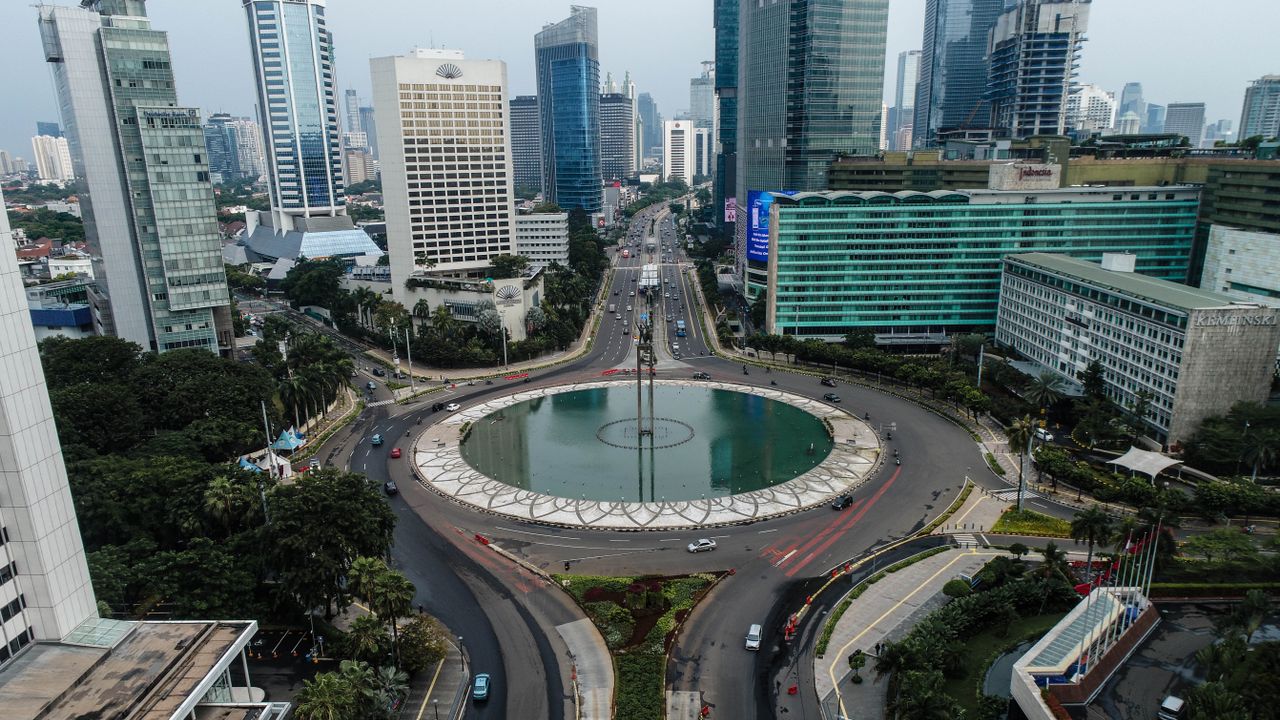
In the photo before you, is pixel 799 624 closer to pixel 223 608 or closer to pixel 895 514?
pixel 895 514

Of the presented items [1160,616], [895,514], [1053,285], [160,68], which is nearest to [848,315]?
[1053,285]

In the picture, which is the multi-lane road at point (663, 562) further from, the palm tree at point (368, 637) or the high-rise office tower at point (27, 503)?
the high-rise office tower at point (27, 503)

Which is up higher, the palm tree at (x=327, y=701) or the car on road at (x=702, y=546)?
the palm tree at (x=327, y=701)

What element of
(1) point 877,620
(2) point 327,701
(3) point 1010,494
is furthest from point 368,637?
(3) point 1010,494

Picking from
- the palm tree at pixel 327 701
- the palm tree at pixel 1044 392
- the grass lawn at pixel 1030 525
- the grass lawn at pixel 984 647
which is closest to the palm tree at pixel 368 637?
the palm tree at pixel 327 701

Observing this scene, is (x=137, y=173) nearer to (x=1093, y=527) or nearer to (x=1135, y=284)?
(x=1093, y=527)
